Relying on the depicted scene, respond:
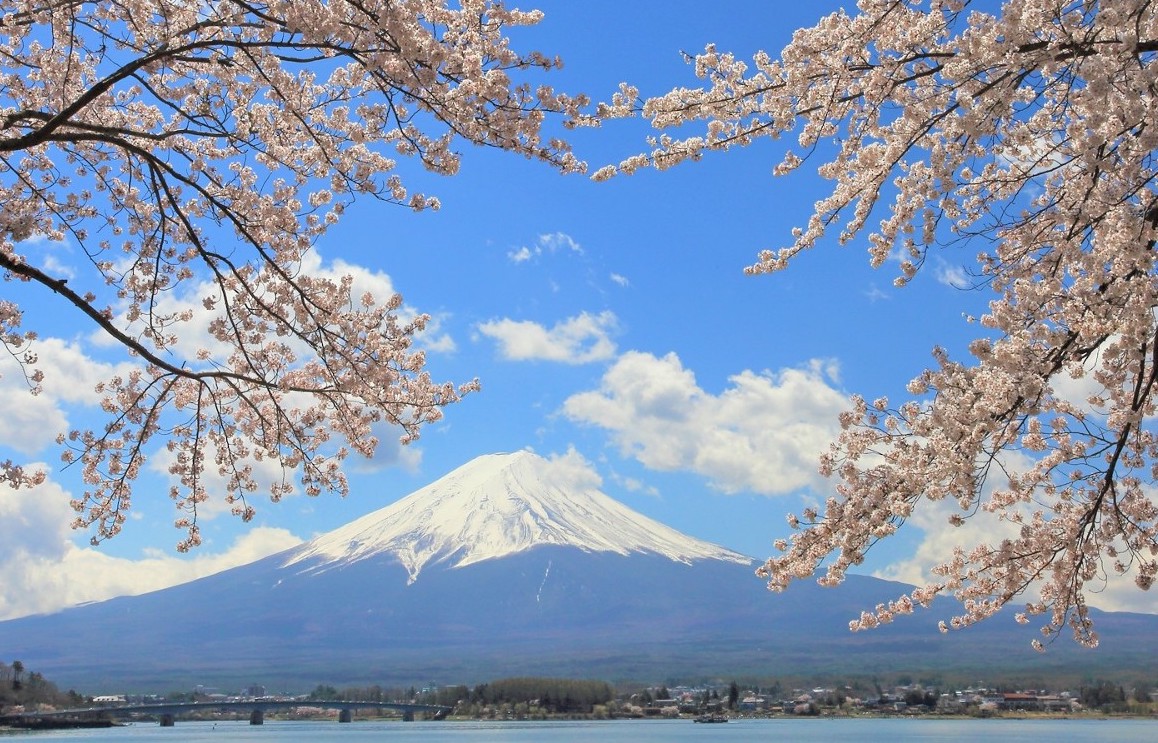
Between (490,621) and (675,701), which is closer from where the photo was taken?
(675,701)

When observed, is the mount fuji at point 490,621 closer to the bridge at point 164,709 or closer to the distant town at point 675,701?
the distant town at point 675,701

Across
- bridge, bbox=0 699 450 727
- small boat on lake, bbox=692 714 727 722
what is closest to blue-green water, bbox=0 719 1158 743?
small boat on lake, bbox=692 714 727 722

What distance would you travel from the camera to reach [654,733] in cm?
5034

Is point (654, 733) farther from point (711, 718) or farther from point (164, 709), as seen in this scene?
point (164, 709)

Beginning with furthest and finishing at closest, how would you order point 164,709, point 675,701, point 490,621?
1. point 490,621
2. point 675,701
3. point 164,709

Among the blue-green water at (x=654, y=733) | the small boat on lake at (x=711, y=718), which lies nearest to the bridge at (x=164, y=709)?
the blue-green water at (x=654, y=733)

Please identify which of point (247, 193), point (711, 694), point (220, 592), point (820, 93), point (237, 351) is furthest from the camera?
point (220, 592)

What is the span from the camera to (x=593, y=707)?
5753 centimetres

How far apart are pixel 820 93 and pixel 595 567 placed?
148610 mm

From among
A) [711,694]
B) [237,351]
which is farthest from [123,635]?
[237,351]

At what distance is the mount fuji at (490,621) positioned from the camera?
9769cm

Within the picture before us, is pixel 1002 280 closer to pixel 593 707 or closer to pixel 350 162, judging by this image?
pixel 350 162

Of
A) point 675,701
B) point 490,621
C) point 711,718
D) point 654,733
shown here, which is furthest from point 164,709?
point 490,621

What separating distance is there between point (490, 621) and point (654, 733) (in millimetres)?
85115
